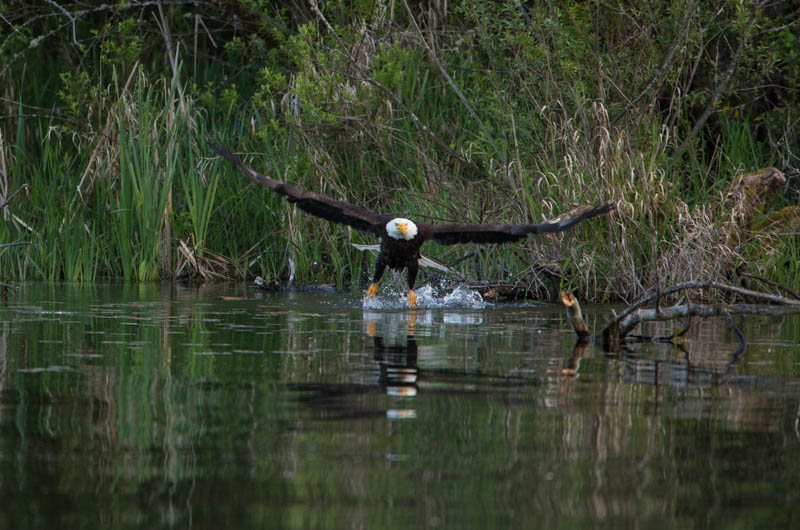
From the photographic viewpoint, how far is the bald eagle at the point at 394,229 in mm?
9070

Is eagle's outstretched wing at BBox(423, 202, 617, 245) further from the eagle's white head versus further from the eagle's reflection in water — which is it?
the eagle's reflection in water

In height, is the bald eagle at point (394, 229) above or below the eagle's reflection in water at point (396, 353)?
above

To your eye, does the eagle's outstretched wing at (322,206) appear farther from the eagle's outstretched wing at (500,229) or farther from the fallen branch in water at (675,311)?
the fallen branch in water at (675,311)

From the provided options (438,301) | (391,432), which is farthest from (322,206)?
(391,432)

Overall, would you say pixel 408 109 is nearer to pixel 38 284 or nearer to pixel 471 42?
pixel 471 42

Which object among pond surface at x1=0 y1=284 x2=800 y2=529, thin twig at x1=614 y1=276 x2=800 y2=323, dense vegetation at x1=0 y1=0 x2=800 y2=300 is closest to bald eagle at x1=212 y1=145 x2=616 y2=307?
dense vegetation at x1=0 y1=0 x2=800 y2=300

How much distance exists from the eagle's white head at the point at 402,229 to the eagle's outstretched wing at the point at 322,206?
213 mm

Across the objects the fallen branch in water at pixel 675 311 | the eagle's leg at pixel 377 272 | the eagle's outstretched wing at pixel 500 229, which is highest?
the eagle's outstretched wing at pixel 500 229

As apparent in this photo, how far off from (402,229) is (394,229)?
9cm

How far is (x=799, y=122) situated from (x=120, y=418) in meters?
9.75

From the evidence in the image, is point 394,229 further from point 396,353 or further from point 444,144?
point 396,353

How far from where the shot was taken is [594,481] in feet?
10.1

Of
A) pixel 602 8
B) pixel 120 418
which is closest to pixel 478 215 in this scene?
pixel 602 8

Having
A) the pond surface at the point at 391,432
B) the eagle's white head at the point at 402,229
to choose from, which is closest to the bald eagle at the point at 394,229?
the eagle's white head at the point at 402,229
